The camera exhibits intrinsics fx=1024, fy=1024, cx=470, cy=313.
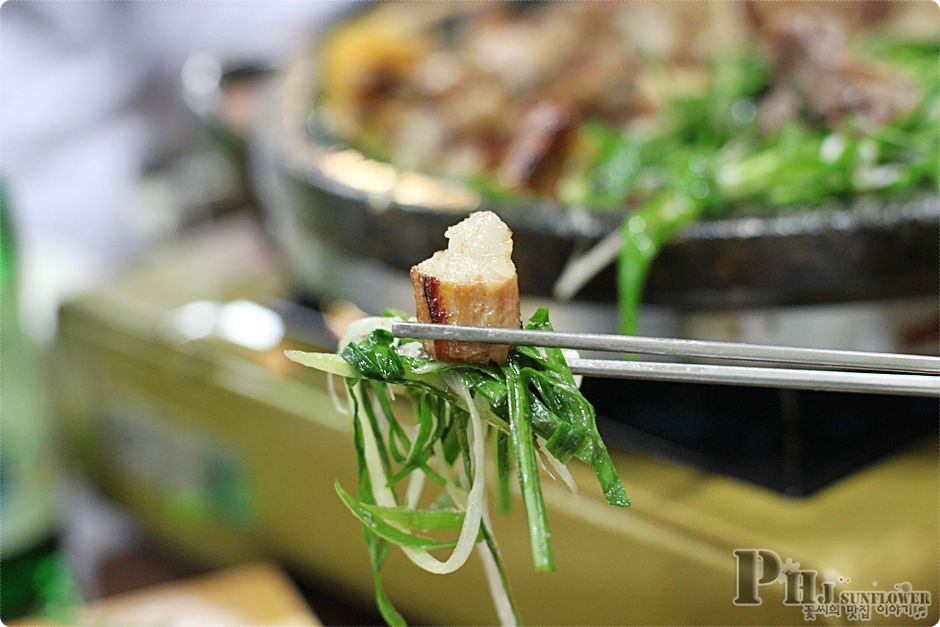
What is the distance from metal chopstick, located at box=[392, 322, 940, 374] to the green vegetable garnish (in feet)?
0.17

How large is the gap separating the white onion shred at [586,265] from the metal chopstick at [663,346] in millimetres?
537

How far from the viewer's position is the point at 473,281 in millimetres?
652

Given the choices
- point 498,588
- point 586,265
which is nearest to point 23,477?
point 586,265

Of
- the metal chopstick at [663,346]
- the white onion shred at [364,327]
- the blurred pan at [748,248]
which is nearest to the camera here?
the metal chopstick at [663,346]

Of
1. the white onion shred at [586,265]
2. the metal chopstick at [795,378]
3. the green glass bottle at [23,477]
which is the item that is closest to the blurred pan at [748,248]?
the white onion shred at [586,265]

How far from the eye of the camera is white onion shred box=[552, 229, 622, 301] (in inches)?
47.2

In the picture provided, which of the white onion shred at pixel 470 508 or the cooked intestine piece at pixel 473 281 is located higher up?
the cooked intestine piece at pixel 473 281

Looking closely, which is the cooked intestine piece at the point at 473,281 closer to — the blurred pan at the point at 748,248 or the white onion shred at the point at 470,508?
the white onion shred at the point at 470,508

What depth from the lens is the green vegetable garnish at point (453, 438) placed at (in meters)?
0.68

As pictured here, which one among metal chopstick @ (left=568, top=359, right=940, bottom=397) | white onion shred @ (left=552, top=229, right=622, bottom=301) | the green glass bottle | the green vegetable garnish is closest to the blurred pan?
white onion shred @ (left=552, top=229, right=622, bottom=301)

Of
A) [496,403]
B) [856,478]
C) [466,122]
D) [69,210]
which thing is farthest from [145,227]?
[496,403]

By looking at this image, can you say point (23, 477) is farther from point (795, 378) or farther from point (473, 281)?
point (795, 378)

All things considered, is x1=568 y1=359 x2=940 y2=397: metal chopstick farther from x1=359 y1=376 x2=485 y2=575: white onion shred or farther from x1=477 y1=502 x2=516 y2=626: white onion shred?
x1=477 y1=502 x2=516 y2=626: white onion shred

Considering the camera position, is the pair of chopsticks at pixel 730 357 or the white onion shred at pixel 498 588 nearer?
the pair of chopsticks at pixel 730 357
